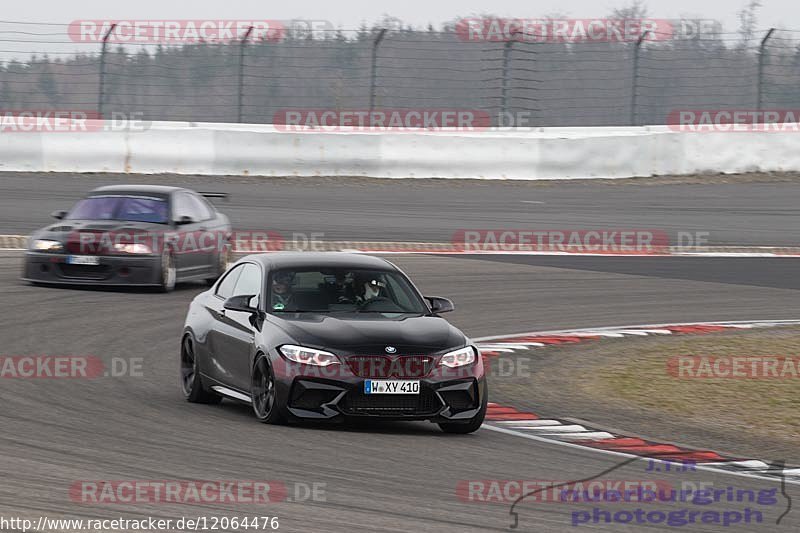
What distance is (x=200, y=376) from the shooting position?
1038 cm

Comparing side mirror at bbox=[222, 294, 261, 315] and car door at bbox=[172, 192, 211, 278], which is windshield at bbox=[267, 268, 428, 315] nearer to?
side mirror at bbox=[222, 294, 261, 315]

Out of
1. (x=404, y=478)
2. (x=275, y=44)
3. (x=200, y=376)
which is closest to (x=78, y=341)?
(x=200, y=376)

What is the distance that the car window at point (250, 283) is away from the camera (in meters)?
10.0

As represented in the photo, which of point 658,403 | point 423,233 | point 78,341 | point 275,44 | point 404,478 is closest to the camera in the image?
point 404,478

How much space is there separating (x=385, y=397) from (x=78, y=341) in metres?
4.94

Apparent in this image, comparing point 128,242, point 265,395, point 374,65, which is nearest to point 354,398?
point 265,395

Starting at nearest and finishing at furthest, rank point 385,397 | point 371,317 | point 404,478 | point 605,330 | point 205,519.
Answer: point 205,519
point 404,478
point 385,397
point 371,317
point 605,330

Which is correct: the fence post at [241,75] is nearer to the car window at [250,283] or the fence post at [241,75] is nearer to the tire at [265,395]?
the car window at [250,283]

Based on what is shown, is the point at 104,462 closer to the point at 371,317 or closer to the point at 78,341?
the point at 371,317

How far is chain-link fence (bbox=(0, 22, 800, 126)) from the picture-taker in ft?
89.6

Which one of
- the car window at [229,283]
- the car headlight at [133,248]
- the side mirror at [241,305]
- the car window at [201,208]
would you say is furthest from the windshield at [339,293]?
the car window at [201,208]

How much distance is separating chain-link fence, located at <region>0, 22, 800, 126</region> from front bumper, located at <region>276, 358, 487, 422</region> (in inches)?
726

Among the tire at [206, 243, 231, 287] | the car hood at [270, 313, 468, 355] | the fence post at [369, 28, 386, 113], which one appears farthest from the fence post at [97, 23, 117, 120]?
the car hood at [270, 313, 468, 355]

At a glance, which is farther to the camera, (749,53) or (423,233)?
(749,53)
